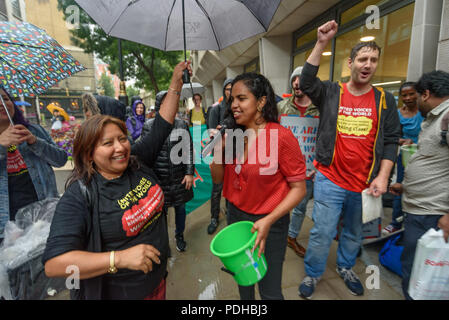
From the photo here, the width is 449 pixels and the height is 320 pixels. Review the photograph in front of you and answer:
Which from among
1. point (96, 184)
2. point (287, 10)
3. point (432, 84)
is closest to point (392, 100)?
point (432, 84)

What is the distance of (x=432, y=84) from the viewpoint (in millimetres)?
1885

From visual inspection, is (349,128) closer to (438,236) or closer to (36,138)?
(438,236)

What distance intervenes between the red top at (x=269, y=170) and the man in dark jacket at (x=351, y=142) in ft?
2.61

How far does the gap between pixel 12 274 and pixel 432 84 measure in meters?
4.06

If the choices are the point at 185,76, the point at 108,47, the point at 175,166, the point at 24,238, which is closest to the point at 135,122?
the point at 175,166

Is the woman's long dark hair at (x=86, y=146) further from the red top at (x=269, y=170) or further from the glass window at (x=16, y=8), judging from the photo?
the glass window at (x=16, y=8)

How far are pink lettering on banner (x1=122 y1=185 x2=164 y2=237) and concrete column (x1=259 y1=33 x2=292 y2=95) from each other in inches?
265

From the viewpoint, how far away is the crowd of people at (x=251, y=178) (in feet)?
4.03

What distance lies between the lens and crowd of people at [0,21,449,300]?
48.4 inches

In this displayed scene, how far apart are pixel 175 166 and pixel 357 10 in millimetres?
4999

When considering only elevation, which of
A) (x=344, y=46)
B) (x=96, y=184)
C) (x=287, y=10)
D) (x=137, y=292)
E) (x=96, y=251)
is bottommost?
(x=137, y=292)

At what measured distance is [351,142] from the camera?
2.13m

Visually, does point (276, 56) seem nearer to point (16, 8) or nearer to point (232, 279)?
point (232, 279)

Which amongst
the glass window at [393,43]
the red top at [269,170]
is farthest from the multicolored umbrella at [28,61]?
the glass window at [393,43]
